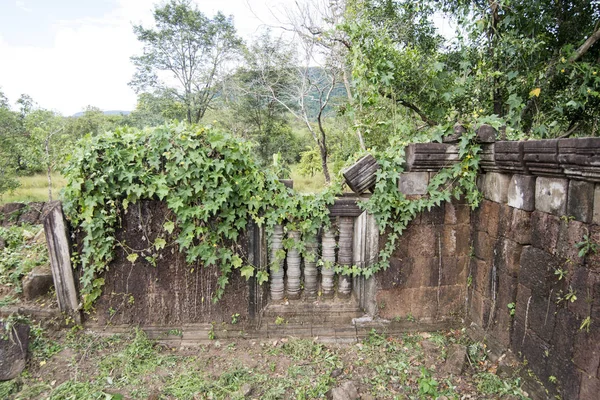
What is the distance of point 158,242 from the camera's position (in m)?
3.26

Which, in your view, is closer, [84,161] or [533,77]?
[84,161]

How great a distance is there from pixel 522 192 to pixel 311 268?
199 centimetres

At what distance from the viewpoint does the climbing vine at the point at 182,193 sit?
3.05 meters

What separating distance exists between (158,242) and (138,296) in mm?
629

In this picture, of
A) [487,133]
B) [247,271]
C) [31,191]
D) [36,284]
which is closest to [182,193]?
[247,271]

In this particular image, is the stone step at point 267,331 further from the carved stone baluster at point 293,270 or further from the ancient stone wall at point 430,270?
the carved stone baluster at point 293,270

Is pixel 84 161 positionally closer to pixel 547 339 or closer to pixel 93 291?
pixel 93 291

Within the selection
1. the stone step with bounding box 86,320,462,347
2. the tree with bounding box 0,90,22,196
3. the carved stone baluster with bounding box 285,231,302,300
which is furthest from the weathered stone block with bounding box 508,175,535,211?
the tree with bounding box 0,90,22,196

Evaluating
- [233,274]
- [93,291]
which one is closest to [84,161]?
[93,291]

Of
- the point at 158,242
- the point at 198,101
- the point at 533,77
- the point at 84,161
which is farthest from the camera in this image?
the point at 198,101

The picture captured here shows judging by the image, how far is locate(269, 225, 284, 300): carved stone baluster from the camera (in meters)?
3.43

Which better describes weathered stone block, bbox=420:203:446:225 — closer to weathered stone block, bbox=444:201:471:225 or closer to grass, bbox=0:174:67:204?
weathered stone block, bbox=444:201:471:225

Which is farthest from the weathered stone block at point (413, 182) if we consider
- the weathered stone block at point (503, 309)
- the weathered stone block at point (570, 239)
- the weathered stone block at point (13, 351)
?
the weathered stone block at point (13, 351)

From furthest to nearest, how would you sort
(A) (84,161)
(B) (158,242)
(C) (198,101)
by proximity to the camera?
(C) (198,101), (B) (158,242), (A) (84,161)
